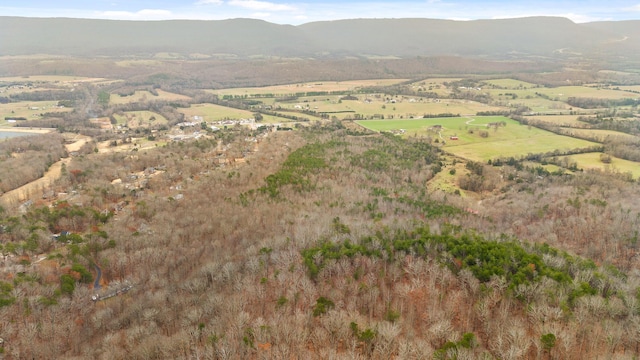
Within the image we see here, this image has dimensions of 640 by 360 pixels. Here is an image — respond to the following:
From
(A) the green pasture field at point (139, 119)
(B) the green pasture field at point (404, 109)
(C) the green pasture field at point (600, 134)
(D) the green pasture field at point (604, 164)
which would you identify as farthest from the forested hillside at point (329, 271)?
(B) the green pasture field at point (404, 109)

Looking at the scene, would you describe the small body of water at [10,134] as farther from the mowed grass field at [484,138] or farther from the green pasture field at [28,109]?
the mowed grass field at [484,138]

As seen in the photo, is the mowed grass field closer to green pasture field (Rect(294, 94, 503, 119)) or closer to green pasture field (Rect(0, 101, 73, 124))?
green pasture field (Rect(294, 94, 503, 119))

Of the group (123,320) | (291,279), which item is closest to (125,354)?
(123,320)

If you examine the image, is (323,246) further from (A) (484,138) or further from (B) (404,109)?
(B) (404,109)

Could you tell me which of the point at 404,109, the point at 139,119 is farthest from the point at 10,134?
the point at 404,109

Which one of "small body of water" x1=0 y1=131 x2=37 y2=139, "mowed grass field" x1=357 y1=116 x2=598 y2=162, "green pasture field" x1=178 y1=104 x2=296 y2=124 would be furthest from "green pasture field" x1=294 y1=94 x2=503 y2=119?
"small body of water" x1=0 y1=131 x2=37 y2=139

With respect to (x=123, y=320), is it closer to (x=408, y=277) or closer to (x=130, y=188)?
(x=408, y=277)
